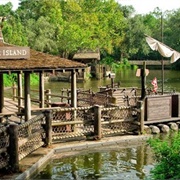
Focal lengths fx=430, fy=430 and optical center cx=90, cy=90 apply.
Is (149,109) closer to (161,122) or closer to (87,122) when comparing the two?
(161,122)

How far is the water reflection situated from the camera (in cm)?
1263

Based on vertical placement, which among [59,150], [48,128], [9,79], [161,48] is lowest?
[59,150]

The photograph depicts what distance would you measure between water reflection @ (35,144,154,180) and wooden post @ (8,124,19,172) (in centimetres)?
85

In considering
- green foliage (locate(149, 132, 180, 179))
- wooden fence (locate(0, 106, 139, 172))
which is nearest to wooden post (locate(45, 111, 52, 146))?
wooden fence (locate(0, 106, 139, 172))

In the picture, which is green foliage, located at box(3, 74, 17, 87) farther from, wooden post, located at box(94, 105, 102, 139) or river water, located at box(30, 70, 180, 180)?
river water, located at box(30, 70, 180, 180)

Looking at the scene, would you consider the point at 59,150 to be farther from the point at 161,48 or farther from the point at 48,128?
the point at 161,48

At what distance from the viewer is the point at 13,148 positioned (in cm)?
1174

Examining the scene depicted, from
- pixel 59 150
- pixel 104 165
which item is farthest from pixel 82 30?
pixel 104 165

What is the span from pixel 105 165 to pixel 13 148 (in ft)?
11.0

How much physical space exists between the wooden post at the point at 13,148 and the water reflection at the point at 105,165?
0.85m

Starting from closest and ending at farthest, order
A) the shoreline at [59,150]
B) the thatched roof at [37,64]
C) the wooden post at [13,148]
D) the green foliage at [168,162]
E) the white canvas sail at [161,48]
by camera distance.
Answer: the green foliage at [168,162]
the wooden post at [13,148]
the shoreline at [59,150]
the thatched roof at [37,64]
the white canvas sail at [161,48]

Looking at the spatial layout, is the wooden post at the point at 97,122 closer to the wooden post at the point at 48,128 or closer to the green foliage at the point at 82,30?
the wooden post at the point at 48,128

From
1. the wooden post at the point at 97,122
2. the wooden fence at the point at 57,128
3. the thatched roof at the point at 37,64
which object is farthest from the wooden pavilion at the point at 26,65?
the wooden post at the point at 97,122

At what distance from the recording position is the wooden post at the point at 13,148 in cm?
1167
